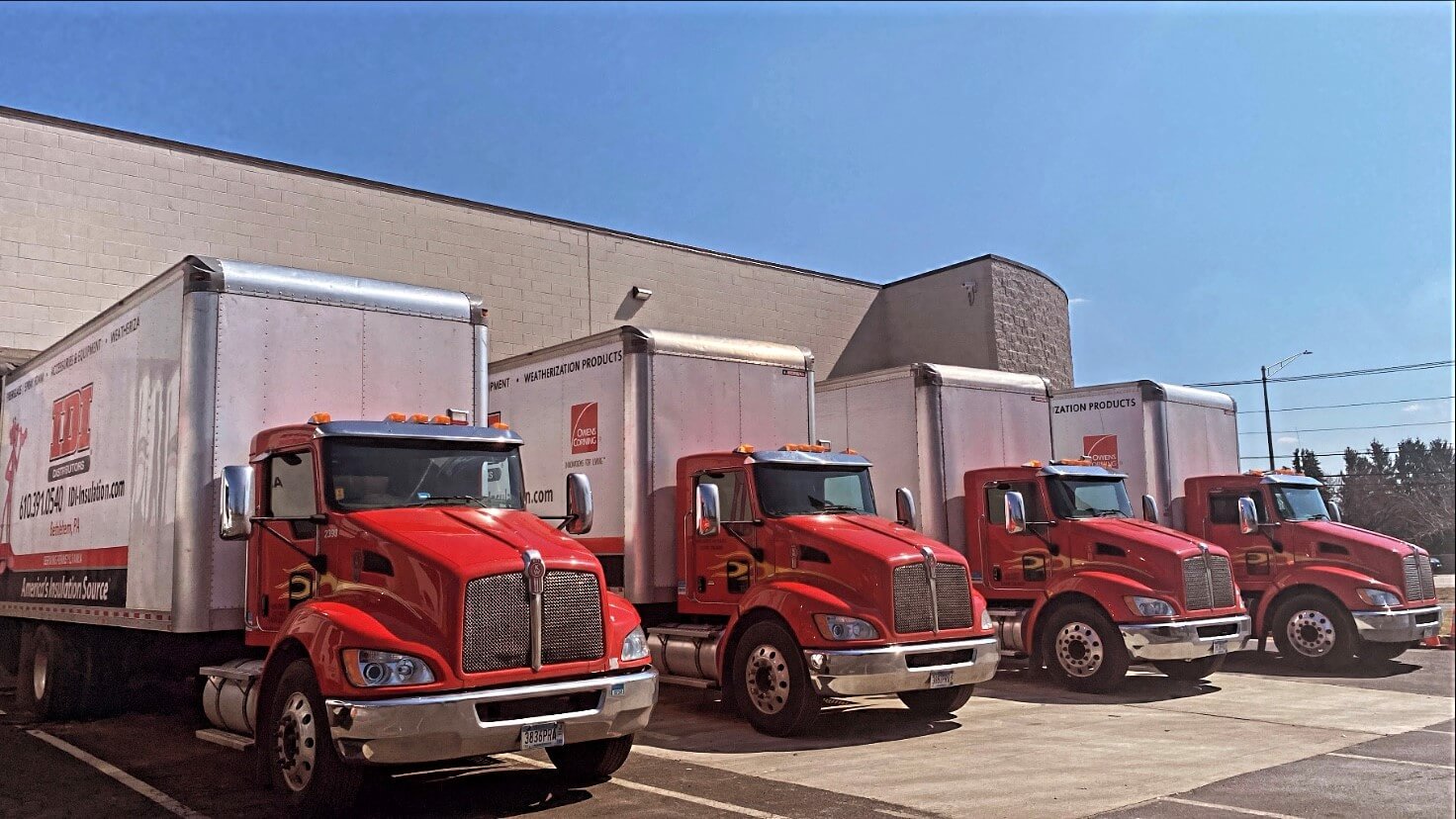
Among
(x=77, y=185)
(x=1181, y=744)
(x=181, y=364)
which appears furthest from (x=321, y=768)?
(x=77, y=185)

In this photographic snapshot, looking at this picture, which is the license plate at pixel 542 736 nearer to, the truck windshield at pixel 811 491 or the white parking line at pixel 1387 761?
the truck windshield at pixel 811 491

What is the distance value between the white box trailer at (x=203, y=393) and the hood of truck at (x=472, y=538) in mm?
1597

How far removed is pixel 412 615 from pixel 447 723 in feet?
2.42

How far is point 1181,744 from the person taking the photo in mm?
9273

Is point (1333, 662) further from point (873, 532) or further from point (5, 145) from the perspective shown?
point (5, 145)

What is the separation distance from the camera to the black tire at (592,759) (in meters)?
7.74

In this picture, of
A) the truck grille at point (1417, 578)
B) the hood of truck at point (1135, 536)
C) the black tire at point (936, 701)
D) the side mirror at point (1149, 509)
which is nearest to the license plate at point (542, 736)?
the black tire at point (936, 701)

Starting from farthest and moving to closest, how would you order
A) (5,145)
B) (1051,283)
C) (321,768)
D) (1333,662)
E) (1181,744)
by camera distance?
(1051,283) < (5,145) < (1333,662) < (1181,744) < (321,768)

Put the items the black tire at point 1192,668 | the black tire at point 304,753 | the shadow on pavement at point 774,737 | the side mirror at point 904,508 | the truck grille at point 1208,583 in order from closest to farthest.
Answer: the black tire at point 304,753 → the shadow on pavement at point 774,737 → the side mirror at point 904,508 → the truck grille at point 1208,583 → the black tire at point 1192,668

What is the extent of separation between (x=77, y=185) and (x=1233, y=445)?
19805mm

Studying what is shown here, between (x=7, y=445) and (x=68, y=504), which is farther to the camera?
(x=7, y=445)

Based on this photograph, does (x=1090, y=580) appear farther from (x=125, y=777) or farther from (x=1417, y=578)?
(x=125, y=777)

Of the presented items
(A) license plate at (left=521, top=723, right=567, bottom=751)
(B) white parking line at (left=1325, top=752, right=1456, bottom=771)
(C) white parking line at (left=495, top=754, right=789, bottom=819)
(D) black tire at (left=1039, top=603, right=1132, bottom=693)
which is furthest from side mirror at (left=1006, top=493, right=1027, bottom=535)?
(A) license plate at (left=521, top=723, right=567, bottom=751)

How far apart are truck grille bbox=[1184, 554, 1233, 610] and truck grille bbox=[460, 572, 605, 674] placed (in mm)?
8134
